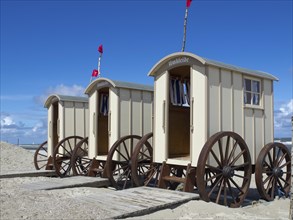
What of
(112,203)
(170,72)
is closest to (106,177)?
(170,72)

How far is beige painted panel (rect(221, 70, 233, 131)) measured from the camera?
9.12 m

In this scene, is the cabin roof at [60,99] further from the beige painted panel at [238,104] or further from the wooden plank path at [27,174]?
the beige painted panel at [238,104]

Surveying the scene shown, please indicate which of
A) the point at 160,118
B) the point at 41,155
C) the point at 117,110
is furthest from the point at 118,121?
the point at 41,155

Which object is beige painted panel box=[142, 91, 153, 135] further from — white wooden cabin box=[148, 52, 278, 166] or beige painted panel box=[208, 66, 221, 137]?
beige painted panel box=[208, 66, 221, 137]

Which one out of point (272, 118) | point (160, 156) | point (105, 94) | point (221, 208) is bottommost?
point (221, 208)

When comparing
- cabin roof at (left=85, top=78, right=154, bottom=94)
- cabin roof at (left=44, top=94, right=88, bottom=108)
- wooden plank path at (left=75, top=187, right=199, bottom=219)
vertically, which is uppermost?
cabin roof at (left=85, top=78, right=154, bottom=94)

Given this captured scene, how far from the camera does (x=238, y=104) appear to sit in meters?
9.57

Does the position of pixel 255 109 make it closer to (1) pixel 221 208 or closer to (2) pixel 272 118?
(2) pixel 272 118

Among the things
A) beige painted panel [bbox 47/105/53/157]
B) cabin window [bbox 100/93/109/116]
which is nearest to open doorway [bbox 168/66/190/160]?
cabin window [bbox 100/93/109/116]

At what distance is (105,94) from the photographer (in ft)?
44.2

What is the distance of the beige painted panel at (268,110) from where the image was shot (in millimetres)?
10594

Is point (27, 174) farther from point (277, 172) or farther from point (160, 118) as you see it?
point (277, 172)

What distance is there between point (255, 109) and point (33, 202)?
6066 mm

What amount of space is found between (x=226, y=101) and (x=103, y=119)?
5.93 metres
